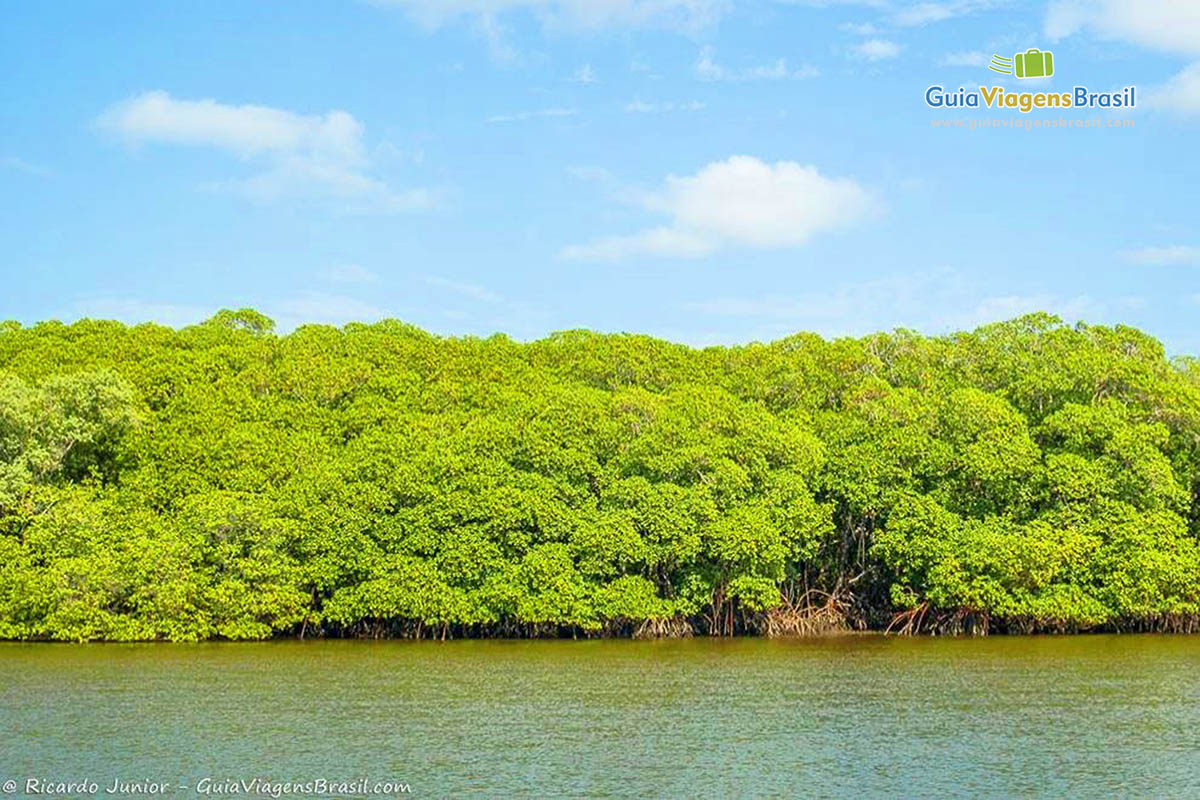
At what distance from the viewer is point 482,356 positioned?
161 ft

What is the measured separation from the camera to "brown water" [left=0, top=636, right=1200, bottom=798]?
18.1 meters

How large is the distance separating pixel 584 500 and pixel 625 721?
1770cm

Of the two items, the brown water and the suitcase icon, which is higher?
the suitcase icon

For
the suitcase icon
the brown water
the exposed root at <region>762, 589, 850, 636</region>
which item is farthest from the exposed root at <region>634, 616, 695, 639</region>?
the suitcase icon

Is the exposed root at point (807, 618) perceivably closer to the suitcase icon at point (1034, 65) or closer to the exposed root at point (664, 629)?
the exposed root at point (664, 629)

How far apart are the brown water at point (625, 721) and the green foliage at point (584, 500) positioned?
399 centimetres


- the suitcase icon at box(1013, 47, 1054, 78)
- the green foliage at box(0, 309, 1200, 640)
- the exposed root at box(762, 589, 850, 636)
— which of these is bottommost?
the exposed root at box(762, 589, 850, 636)

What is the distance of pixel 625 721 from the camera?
2258 cm

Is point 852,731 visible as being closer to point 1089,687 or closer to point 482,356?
point 1089,687

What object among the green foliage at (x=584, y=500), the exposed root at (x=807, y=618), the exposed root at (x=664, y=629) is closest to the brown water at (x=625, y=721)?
the green foliage at (x=584, y=500)

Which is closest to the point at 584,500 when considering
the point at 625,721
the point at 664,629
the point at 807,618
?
the point at 664,629

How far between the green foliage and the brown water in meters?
3.99

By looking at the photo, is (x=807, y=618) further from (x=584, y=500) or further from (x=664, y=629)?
(x=584, y=500)

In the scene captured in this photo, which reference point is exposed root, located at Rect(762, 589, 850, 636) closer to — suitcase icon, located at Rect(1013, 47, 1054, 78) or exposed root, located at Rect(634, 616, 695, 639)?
exposed root, located at Rect(634, 616, 695, 639)
